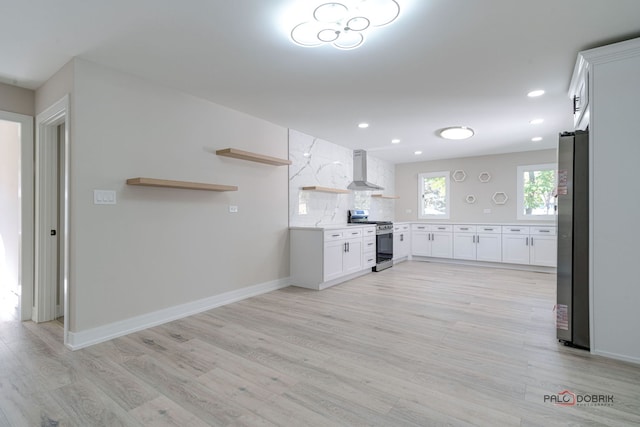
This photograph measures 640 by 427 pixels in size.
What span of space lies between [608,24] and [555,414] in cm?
250

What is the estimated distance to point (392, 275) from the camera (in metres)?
5.45

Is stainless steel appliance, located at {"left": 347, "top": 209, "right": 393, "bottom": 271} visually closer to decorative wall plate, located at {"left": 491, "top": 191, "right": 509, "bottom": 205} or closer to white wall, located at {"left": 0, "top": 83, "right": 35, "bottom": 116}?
decorative wall plate, located at {"left": 491, "top": 191, "right": 509, "bottom": 205}

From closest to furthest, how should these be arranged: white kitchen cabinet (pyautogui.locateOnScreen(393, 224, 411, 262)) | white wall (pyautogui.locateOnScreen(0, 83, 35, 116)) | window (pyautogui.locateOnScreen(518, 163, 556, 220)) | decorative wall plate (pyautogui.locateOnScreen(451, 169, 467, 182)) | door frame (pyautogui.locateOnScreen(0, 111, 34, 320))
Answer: white wall (pyautogui.locateOnScreen(0, 83, 35, 116))
door frame (pyautogui.locateOnScreen(0, 111, 34, 320))
window (pyautogui.locateOnScreen(518, 163, 556, 220))
white kitchen cabinet (pyautogui.locateOnScreen(393, 224, 411, 262))
decorative wall plate (pyautogui.locateOnScreen(451, 169, 467, 182))

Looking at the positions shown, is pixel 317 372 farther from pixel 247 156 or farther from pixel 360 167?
pixel 360 167

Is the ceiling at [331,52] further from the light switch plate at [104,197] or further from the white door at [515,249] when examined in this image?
the white door at [515,249]

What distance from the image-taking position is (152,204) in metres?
3.05

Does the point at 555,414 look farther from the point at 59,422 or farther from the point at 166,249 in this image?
the point at 166,249

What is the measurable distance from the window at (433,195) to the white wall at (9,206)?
7122 millimetres

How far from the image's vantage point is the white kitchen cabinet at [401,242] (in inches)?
258

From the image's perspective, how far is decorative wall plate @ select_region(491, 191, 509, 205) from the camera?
21.5ft

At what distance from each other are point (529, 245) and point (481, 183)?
1630mm

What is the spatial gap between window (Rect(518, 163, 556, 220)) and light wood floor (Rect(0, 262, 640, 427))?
11.5 ft

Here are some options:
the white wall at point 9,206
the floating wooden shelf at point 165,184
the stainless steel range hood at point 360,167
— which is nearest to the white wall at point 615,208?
the floating wooden shelf at point 165,184

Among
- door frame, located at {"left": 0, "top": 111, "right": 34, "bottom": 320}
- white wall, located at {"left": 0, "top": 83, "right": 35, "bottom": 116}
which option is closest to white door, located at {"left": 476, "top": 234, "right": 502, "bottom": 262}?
door frame, located at {"left": 0, "top": 111, "right": 34, "bottom": 320}
